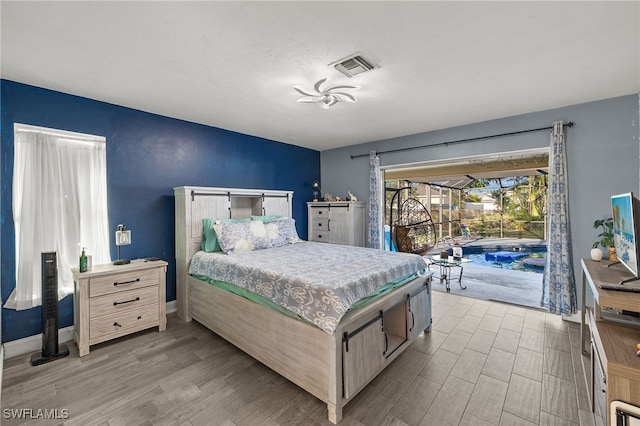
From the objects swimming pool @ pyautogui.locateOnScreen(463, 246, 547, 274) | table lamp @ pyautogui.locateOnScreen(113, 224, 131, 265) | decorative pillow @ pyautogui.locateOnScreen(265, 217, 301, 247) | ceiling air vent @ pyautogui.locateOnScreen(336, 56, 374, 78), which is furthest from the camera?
swimming pool @ pyautogui.locateOnScreen(463, 246, 547, 274)

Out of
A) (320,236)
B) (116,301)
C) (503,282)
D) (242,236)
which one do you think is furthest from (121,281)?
(503,282)

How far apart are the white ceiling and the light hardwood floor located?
2.59m

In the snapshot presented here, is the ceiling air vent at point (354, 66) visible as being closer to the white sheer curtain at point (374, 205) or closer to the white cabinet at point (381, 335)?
the white cabinet at point (381, 335)

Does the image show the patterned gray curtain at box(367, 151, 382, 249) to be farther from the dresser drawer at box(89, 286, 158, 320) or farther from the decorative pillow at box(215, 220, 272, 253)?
the dresser drawer at box(89, 286, 158, 320)

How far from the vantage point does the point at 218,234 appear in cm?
325

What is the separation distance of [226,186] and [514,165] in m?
5.13

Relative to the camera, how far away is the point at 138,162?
130 inches

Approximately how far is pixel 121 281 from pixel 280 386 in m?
1.94

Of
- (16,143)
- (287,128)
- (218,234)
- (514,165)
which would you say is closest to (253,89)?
(287,128)

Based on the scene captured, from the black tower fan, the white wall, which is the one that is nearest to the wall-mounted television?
the white wall

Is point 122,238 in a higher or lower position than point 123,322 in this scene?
higher

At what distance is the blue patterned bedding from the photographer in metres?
1.84

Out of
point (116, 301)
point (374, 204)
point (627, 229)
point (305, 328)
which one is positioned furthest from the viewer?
point (374, 204)

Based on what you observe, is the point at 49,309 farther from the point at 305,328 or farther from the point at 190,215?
the point at 305,328
